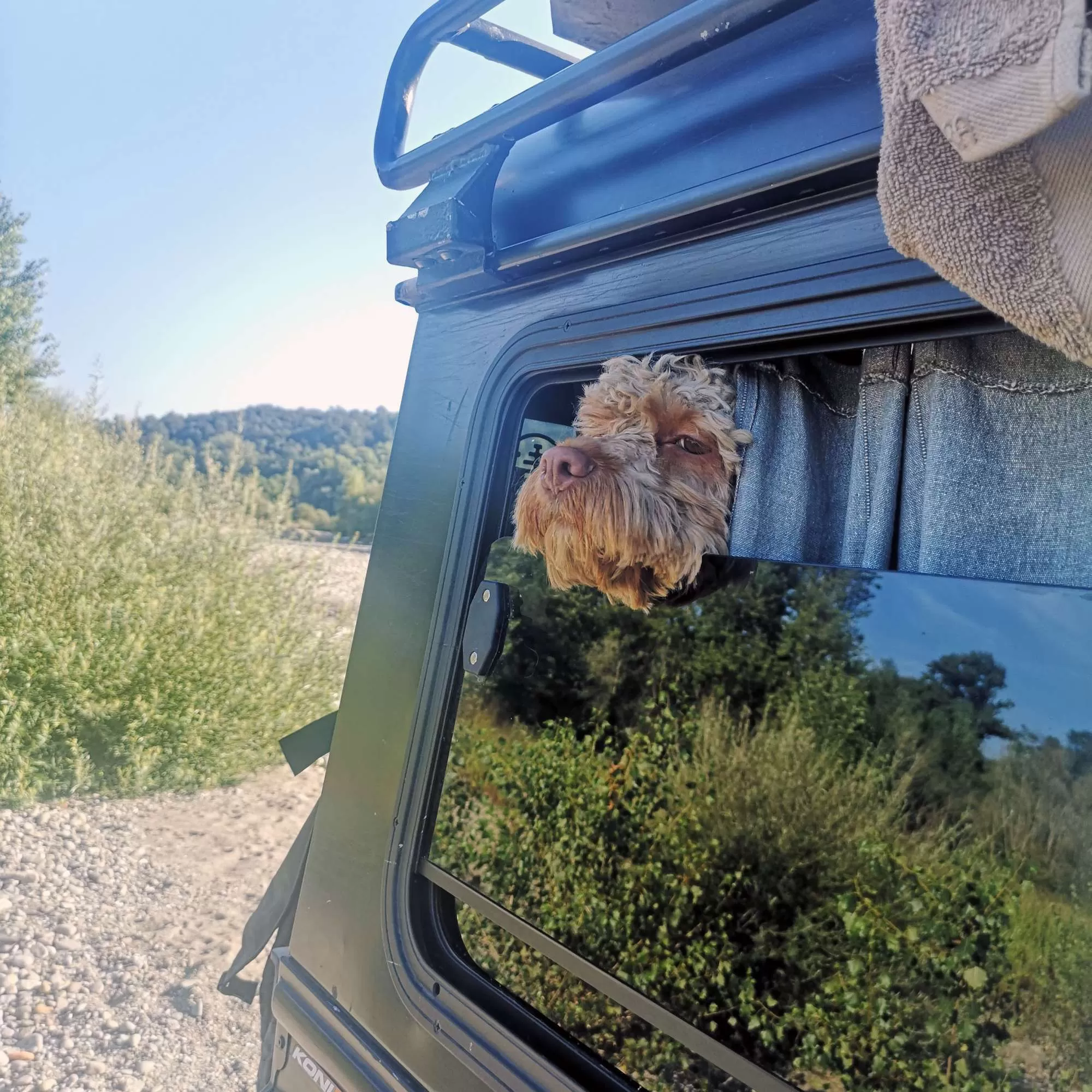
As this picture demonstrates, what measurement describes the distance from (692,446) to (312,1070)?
50.5 inches

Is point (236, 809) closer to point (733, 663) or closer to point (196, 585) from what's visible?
point (196, 585)

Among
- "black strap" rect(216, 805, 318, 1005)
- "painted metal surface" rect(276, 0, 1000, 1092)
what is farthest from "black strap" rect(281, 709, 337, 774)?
"painted metal surface" rect(276, 0, 1000, 1092)

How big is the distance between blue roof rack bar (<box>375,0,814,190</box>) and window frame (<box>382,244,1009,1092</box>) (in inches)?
9.8

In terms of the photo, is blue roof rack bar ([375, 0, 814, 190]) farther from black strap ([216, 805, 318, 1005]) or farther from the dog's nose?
black strap ([216, 805, 318, 1005])

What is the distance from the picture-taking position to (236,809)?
611cm

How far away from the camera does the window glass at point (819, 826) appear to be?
67 cm

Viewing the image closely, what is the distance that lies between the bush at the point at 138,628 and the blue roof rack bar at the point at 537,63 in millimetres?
→ 5047

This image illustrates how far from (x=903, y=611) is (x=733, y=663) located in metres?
0.20

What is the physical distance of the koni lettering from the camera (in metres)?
1.41

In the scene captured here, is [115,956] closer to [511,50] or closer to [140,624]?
[140,624]

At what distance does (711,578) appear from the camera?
1043 mm

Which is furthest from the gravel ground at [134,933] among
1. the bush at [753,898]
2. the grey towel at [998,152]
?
the grey towel at [998,152]

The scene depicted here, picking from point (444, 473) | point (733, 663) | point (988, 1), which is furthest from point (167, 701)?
point (988, 1)

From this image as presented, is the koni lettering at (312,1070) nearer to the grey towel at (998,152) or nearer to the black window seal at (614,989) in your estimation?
the black window seal at (614,989)
